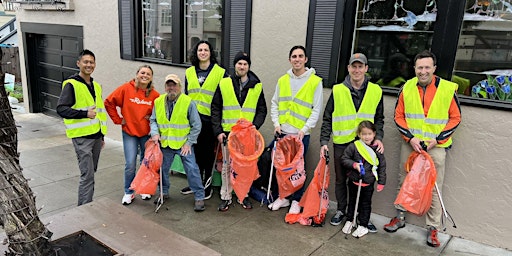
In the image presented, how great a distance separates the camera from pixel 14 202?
2.16 m

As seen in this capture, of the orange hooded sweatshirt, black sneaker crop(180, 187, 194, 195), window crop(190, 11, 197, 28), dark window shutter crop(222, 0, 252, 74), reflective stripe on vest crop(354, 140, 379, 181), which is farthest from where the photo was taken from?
window crop(190, 11, 197, 28)

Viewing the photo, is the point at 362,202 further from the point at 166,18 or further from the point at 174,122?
the point at 166,18

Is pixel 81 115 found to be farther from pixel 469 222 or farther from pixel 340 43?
pixel 469 222

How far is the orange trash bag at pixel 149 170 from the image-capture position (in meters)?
4.09

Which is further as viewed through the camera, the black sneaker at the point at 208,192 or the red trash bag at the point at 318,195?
the black sneaker at the point at 208,192

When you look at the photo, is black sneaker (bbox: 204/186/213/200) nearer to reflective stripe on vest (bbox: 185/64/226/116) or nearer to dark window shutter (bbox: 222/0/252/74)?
reflective stripe on vest (bbox: 185/64/226/116)

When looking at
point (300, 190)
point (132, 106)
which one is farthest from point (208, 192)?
point (132, 106)

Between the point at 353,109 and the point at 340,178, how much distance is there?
73 centimetres

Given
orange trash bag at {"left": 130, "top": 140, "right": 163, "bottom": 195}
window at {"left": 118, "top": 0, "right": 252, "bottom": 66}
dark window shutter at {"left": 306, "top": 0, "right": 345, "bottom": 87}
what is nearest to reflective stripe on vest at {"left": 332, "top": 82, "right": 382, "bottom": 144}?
dark window shutter at {"left": 306, "top": 0, "right": 345, "bottom": 87}

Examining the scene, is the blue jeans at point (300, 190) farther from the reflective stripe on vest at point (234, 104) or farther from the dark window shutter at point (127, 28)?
the dark window shutter at point (127, 28)

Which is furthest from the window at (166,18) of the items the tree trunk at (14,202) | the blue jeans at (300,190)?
the tree trunk at (14,202)

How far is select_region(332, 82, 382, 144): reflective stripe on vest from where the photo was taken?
376 cm

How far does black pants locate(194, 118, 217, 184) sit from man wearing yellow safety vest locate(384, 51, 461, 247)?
6.95ft

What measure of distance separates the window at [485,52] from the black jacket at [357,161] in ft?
3.65
